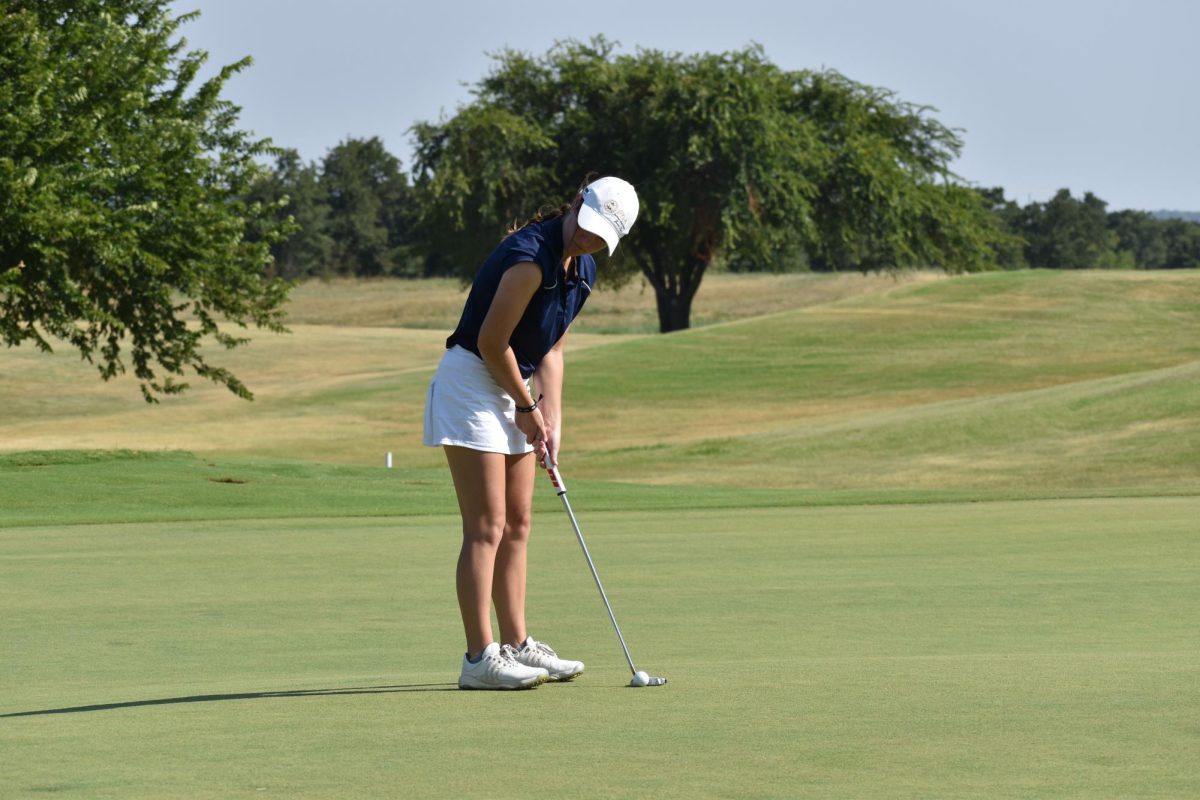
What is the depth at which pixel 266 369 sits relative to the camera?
49188 millimetres

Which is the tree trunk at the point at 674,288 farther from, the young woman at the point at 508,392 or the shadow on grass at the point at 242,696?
the shadow on grass at the point at 242,696

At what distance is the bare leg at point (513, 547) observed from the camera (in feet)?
21.1

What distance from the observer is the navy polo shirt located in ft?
20.0

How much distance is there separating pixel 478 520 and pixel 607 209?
121cm

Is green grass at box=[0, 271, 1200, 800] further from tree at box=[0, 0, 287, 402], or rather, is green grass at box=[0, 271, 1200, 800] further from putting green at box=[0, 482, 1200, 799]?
tree at box=[0, 0, 287, 402]

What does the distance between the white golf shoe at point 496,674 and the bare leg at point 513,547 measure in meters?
0.51

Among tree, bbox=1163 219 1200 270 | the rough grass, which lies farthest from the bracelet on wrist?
tree, bbox=1163 219 1200 270

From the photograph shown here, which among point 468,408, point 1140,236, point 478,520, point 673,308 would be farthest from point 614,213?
point 1140,236

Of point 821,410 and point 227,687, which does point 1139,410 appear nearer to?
point 821,410

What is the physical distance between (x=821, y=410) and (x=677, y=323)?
20491 millimetres

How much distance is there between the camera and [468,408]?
6.19m

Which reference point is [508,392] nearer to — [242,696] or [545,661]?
[545,661]

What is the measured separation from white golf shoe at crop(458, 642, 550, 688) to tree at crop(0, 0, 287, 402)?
18.3 metres

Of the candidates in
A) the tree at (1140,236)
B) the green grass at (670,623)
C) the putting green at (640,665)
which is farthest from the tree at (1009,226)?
the putting green at (640,665)
